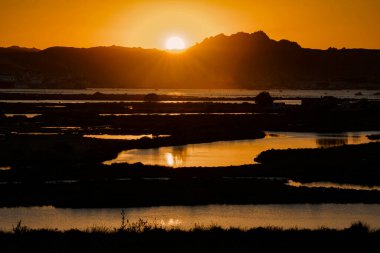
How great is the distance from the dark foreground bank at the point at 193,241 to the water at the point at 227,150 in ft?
72.7

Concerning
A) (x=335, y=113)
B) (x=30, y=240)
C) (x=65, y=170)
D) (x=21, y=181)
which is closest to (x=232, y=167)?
(x=65, y=170)

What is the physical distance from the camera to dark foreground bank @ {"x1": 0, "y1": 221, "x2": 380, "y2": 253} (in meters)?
18.9

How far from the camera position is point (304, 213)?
2955cm

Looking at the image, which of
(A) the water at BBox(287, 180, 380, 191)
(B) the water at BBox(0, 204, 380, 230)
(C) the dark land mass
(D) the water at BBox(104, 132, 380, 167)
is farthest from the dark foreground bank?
(D) the water at BBox(104, 132, 380, 167)

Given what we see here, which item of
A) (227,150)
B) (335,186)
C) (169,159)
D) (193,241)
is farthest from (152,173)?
(193,241)

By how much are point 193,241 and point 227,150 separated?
1339 inches

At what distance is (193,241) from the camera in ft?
66.3

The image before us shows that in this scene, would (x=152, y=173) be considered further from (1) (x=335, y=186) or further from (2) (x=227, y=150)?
(2) (x=227, y=150)

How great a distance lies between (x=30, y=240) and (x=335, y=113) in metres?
86.1

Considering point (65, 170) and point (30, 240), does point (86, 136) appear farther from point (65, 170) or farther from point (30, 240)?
point (30, 240)

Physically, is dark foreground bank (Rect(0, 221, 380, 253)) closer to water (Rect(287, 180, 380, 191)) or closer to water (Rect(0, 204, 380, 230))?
water (Rect(0, 204, 380, 230))

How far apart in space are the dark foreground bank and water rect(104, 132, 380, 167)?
2215cm

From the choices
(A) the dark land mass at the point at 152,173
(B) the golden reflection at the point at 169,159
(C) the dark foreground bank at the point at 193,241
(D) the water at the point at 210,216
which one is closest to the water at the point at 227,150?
(B) the golden reflection at the point at 169,159

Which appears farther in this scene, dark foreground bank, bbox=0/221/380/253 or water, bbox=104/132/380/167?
water, bbox=104/132/380/167
